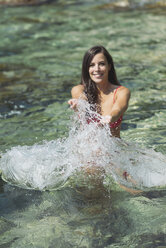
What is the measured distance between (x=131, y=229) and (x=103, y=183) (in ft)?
2.80

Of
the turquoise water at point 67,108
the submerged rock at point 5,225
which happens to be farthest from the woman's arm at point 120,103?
the submerged rock at point 5,225

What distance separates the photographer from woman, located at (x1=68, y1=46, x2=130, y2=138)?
4.43 m

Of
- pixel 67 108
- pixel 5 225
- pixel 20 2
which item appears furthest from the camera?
pixel 20 2

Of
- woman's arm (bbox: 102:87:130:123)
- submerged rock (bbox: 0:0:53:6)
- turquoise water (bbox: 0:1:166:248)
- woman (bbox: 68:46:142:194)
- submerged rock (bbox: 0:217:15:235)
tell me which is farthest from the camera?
submerged rock (bbox: 0:0:53:6)

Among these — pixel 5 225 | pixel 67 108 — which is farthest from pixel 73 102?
pixel 67 108

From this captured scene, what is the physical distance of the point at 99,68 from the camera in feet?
14.6

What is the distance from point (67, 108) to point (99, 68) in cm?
243

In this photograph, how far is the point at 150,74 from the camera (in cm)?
817

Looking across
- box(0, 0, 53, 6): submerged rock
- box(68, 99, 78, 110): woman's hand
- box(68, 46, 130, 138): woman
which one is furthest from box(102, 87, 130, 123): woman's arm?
box(0, 0, 53, 6): submerged rock

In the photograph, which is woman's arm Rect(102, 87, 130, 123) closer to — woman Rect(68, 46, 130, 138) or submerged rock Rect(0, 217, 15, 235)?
woman Rect(68, 46, 130, 138)

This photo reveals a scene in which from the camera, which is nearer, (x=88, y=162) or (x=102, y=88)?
(x=88, y=162)

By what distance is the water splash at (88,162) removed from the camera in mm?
4332

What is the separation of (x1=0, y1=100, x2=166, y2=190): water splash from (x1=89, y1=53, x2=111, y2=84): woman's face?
366 mm

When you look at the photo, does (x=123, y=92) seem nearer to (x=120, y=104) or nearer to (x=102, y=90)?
(x=120, y=104)
